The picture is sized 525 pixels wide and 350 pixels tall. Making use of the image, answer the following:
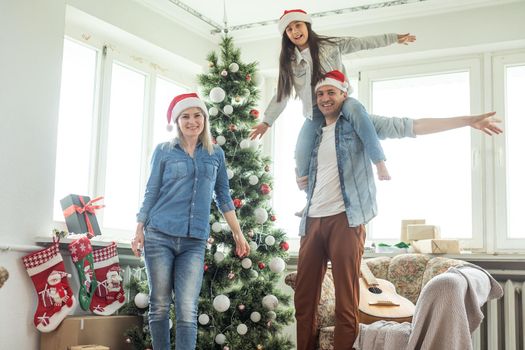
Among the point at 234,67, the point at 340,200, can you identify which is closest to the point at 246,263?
the point at 340,200

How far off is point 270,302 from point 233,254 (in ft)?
1.12

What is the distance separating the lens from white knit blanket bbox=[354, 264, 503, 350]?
2615mm

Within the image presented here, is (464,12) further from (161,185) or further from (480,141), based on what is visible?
(161,185)

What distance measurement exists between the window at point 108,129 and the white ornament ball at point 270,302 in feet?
4.18

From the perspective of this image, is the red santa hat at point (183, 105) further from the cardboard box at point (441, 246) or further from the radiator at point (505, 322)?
the radiator at point (505, 322)

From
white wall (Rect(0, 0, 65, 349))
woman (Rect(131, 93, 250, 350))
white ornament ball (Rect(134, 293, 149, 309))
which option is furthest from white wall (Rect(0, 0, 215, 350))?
woman (Rect(131, 93, 250, 350))

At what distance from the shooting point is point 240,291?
12.2ft

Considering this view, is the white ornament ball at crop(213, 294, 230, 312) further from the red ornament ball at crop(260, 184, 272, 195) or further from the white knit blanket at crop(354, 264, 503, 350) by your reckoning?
the white knit blanket at crop(354, 264, 503, 350)

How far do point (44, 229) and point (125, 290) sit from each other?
75cm

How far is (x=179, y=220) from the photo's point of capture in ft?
9.60

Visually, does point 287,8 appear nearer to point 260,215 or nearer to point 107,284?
point 260,215

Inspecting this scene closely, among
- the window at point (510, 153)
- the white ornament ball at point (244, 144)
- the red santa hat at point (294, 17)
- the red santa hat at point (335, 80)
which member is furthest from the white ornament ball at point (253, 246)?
the window at point (510, 153)

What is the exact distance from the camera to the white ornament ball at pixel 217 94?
3.78 meters

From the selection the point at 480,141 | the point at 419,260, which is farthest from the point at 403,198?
the point at 419,260
